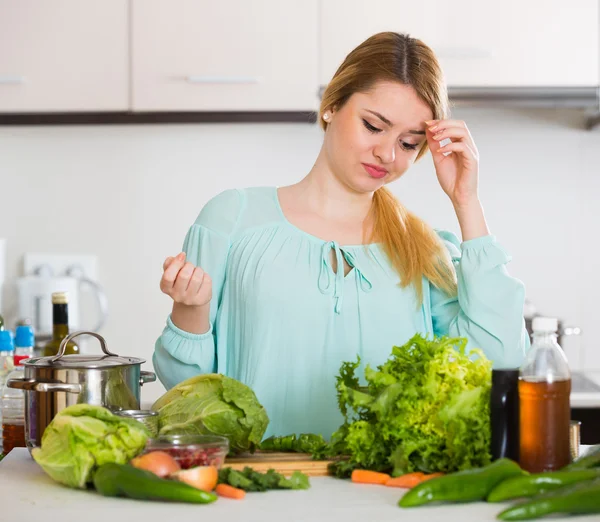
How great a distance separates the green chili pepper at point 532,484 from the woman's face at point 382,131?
77 cm

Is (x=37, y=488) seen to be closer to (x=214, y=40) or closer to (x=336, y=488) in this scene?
(x=336, y=488)

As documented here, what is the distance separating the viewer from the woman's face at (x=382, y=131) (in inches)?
68.5

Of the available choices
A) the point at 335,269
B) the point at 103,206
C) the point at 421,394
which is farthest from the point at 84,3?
the point at 421,394

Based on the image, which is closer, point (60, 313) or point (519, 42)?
point (60, 313)

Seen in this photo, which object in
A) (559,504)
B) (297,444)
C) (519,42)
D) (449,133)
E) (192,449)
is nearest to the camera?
(559,504)

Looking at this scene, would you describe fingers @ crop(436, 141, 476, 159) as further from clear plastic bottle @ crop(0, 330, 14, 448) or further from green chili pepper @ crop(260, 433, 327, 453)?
clear plastic bottle @ crop(0, 330, 14, 448)

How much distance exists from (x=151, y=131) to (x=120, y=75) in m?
0.31

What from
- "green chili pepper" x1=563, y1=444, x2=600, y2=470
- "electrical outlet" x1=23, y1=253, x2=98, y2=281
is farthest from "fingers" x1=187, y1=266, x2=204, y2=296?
"electrical outlet" x1=23, y1=253, x2=98, y2=281

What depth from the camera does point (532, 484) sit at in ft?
3.69

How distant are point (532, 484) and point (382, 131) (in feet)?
2.72

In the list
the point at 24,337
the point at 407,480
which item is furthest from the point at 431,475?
the point at 24,337

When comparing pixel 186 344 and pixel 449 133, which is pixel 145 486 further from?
pixel 449 133

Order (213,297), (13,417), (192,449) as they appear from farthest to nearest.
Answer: (213,297) < (13,417) < (192,449)

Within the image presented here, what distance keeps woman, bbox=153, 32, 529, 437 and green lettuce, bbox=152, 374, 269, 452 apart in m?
0.31
